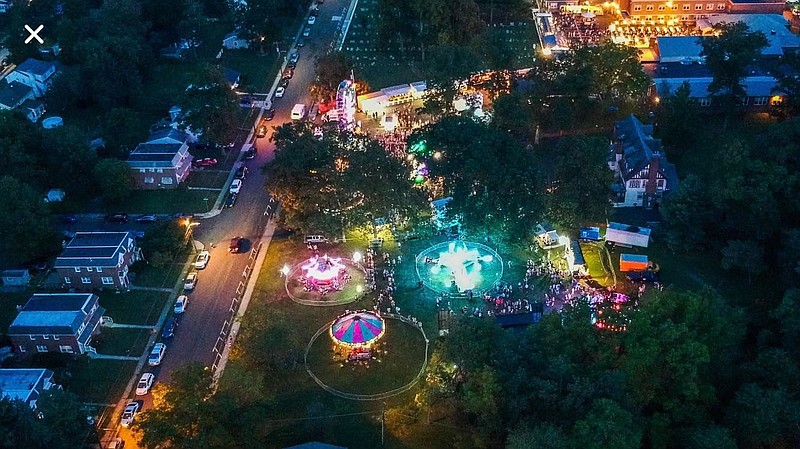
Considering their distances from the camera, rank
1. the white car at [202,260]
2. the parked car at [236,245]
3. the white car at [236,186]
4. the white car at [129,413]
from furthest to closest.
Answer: the white car at [236,186] → the parked car at [236,245] → the white car at [202,260] → the white car at [129,413]

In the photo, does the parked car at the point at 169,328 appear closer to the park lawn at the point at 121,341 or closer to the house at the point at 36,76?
the park lawn at the point at 121,341

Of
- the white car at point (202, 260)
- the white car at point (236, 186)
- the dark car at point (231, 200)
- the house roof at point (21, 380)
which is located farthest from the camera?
the white car at point (236, 186)

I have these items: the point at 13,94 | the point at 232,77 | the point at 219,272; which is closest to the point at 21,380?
the point at 219,272

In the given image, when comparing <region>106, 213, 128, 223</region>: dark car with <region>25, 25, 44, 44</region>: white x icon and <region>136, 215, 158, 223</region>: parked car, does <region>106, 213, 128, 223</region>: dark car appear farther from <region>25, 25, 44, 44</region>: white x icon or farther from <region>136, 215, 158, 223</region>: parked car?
<region>25, 25, 44, 44</region>: white x icon

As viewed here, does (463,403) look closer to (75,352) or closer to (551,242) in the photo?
→ (551,242)

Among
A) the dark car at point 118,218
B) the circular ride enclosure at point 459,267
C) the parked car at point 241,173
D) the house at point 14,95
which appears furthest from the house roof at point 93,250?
the house at point 14,95

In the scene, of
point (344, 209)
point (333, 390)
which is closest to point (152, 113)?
point (344, 209)
